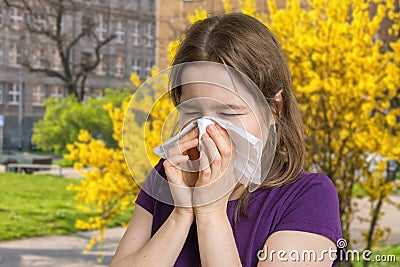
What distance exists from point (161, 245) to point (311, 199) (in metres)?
0.17

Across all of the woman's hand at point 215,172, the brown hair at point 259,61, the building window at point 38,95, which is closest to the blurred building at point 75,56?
the building window at point 38,95

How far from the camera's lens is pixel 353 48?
282cm

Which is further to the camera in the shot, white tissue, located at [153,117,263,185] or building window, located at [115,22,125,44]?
building window, located at [115,22,125,44]

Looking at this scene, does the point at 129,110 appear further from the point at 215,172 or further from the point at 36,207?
the point at 36,207

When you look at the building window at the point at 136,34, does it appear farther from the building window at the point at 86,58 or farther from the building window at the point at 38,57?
the building window at the point at 38,57

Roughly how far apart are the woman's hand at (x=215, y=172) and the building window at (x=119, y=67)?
15084 mm

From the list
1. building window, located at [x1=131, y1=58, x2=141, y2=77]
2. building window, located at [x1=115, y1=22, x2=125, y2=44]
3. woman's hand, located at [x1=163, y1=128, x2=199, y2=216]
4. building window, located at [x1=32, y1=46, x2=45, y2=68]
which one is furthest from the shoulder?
building window, located at [x1=115, y1=22, x2=125, y2=44]

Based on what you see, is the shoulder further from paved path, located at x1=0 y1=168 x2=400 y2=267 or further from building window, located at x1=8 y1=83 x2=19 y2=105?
building window, located at x1=8 y1=83 x2=19 y2=105

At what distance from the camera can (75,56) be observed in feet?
49.1

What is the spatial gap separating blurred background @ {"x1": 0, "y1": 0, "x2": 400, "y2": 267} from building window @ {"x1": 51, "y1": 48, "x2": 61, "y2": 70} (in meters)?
0.06

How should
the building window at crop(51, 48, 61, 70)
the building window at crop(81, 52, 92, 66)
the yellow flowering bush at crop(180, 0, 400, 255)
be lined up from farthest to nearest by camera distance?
the building window at crop(81, 52, 92, 66), the building window at crop(51, 48, 61, 70), the yellow flowering bush at crop(180, 0, 400, 255)

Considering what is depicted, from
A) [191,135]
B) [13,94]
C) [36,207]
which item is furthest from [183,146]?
[13,94]

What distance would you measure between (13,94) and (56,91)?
1.68 metres

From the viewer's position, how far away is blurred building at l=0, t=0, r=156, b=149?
43.6 feet
